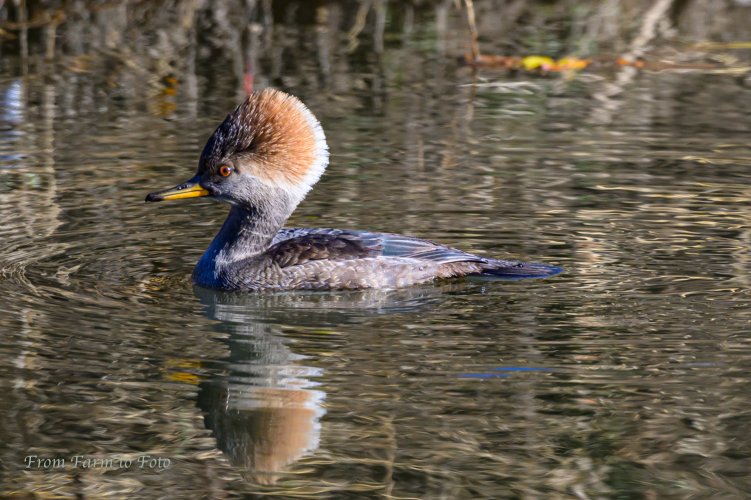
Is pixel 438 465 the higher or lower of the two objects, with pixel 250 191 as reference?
lower

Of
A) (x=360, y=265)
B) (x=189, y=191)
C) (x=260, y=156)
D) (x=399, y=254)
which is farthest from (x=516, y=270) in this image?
(x=189, y=191)

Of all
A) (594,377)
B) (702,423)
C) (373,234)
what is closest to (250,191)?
(373,234)

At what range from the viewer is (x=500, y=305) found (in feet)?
24.8

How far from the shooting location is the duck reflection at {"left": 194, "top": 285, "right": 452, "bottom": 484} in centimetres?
579

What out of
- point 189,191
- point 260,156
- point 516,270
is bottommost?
point 516,270

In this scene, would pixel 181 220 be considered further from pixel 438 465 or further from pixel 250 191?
pixel 438 465

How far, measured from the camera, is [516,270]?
803 centimetres

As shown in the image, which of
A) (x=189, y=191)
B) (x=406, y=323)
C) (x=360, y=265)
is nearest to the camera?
(x=406, y=323)

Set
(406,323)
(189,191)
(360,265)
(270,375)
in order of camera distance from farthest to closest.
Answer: (189,191)
(360,265)
(406,323)
(270,375)

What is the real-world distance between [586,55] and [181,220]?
22.7 ft

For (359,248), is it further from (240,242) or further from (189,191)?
(189,191)

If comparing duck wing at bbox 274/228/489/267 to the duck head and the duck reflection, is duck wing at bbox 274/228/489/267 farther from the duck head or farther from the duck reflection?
the duck head

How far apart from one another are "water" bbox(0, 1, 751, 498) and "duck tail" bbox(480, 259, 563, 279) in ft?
0.71

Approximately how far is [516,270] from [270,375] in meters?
2.04
